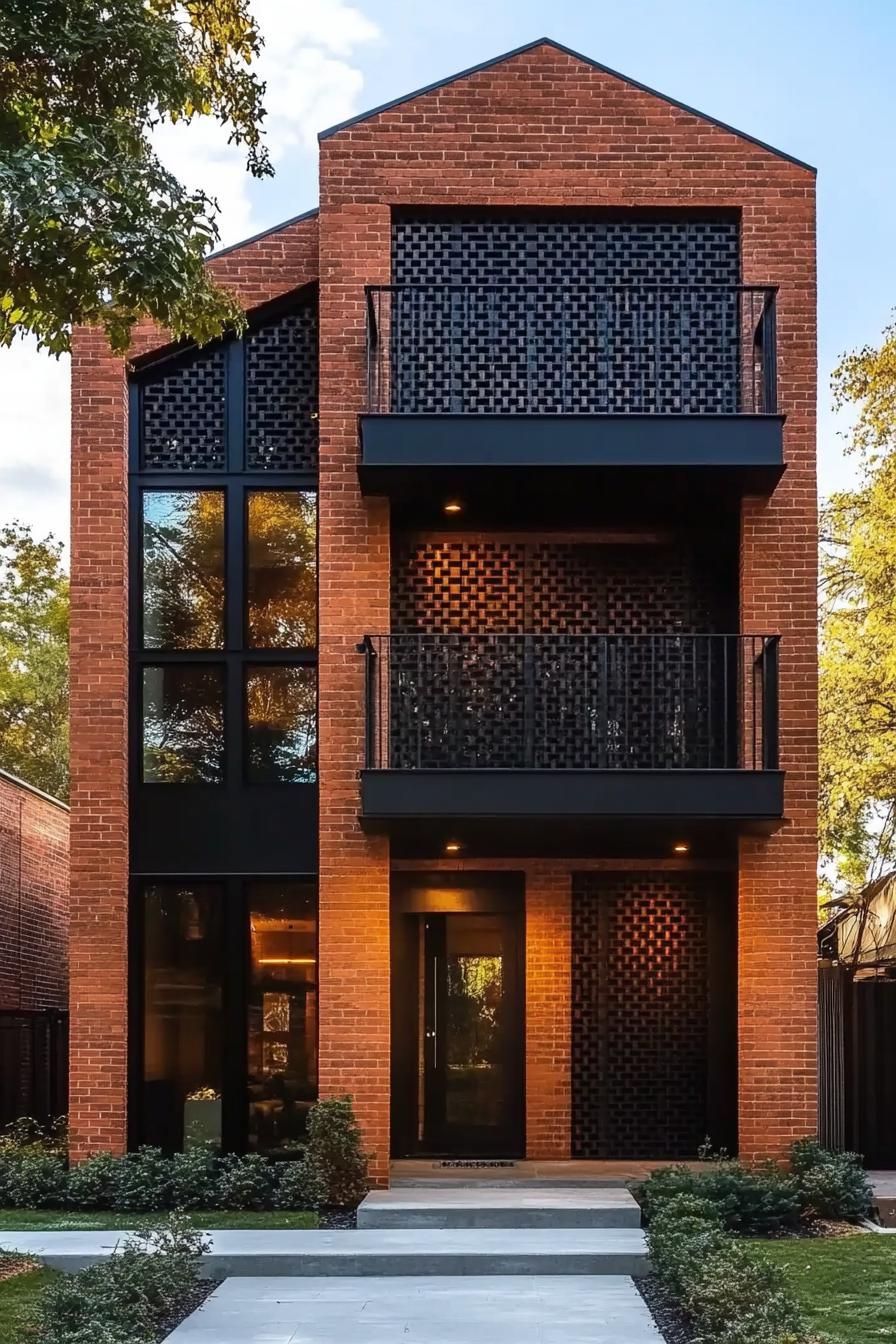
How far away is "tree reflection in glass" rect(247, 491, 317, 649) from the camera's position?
14750 millimetres

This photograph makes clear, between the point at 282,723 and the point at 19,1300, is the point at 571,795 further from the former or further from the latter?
the point at 19,1300

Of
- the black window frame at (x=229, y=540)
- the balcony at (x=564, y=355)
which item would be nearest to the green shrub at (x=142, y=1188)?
the black window frame at (x=229, y=540)

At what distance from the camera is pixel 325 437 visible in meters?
14.5

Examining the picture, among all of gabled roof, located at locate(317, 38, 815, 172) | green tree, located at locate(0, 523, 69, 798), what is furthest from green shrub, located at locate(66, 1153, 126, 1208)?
green tree, located at locate(0, 523, 69, 798)

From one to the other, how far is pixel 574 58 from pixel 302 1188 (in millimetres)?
9762

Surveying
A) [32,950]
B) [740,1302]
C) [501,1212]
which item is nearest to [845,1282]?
[740,1302]

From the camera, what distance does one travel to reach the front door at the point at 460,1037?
51.1ft

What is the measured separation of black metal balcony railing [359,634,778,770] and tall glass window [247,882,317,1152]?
1630 millimetres

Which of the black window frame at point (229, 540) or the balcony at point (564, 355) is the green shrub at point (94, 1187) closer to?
the black window frame at point (229, 540)

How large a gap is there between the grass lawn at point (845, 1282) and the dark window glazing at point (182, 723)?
6.04 meters

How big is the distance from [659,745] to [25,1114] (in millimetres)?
7911

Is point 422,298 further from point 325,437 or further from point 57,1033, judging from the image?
point 57,1033

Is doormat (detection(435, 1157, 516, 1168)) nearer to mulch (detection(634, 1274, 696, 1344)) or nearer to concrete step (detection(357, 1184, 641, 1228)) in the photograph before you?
concrete step (detection(357, 1184, 641, 1228))

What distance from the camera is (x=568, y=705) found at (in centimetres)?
1408
